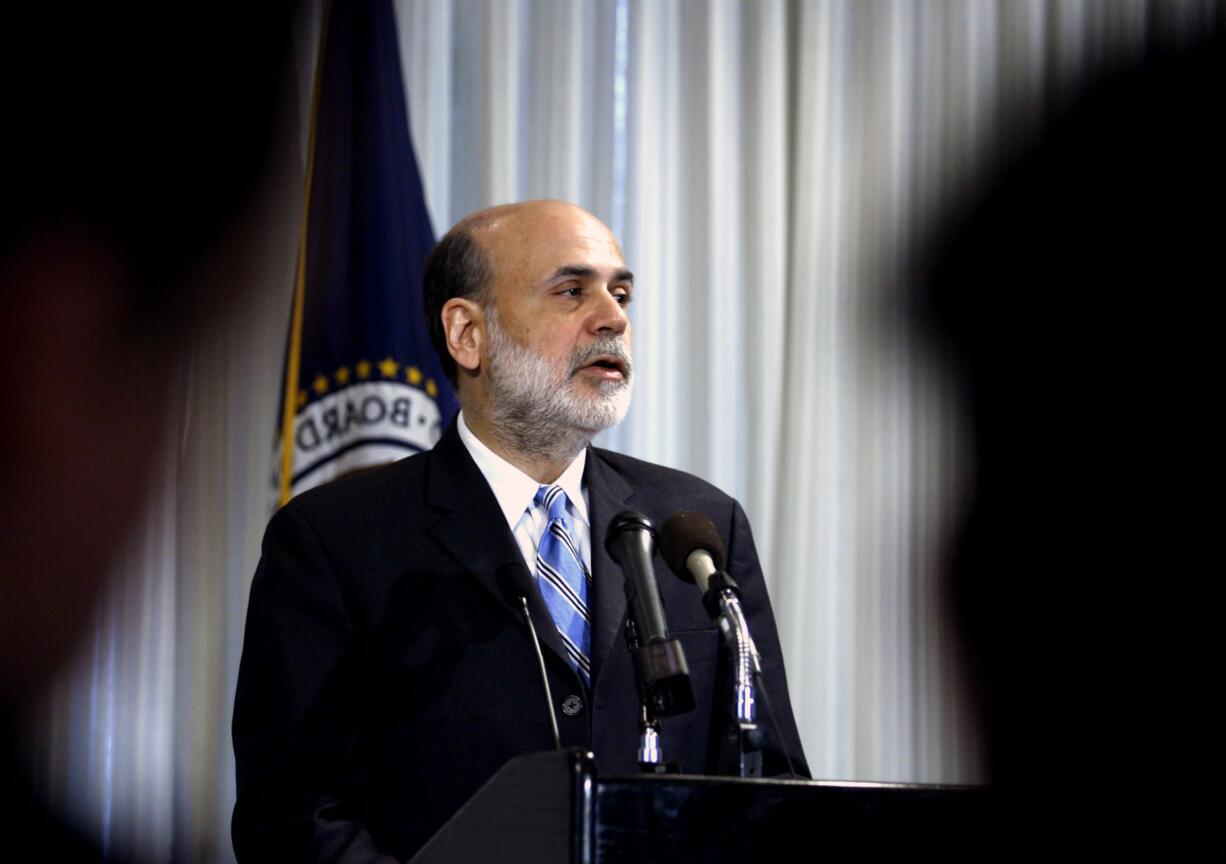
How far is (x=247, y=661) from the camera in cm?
209

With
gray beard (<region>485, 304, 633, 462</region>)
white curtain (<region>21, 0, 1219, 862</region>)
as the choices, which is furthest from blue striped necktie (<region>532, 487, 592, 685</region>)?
white curtain (<region>21, 0, 1219, 862</region>)

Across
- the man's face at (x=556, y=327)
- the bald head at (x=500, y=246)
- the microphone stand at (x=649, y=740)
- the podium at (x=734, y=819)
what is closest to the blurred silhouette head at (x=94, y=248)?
the bald head at (x=500, y=246)

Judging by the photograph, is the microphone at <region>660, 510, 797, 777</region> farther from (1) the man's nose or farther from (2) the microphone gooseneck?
(1) the man's nose

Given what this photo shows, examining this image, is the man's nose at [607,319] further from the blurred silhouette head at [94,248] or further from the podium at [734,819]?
the blurred silhouette head at [94,248]

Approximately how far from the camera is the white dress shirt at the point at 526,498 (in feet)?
7.45

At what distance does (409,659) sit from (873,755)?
6.39 ft

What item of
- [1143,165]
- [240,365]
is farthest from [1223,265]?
[240,365]

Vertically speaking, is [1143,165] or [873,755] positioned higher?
[1143,165]

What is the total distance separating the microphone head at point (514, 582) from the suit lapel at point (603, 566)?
0.22 meters

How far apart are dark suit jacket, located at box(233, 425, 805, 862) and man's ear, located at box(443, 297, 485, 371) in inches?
13.9

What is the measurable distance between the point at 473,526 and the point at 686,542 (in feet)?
2.05

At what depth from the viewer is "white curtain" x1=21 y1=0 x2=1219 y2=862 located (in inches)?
140

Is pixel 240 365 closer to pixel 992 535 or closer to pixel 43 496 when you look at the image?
pixel 43 496

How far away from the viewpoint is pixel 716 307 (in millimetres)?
3797
